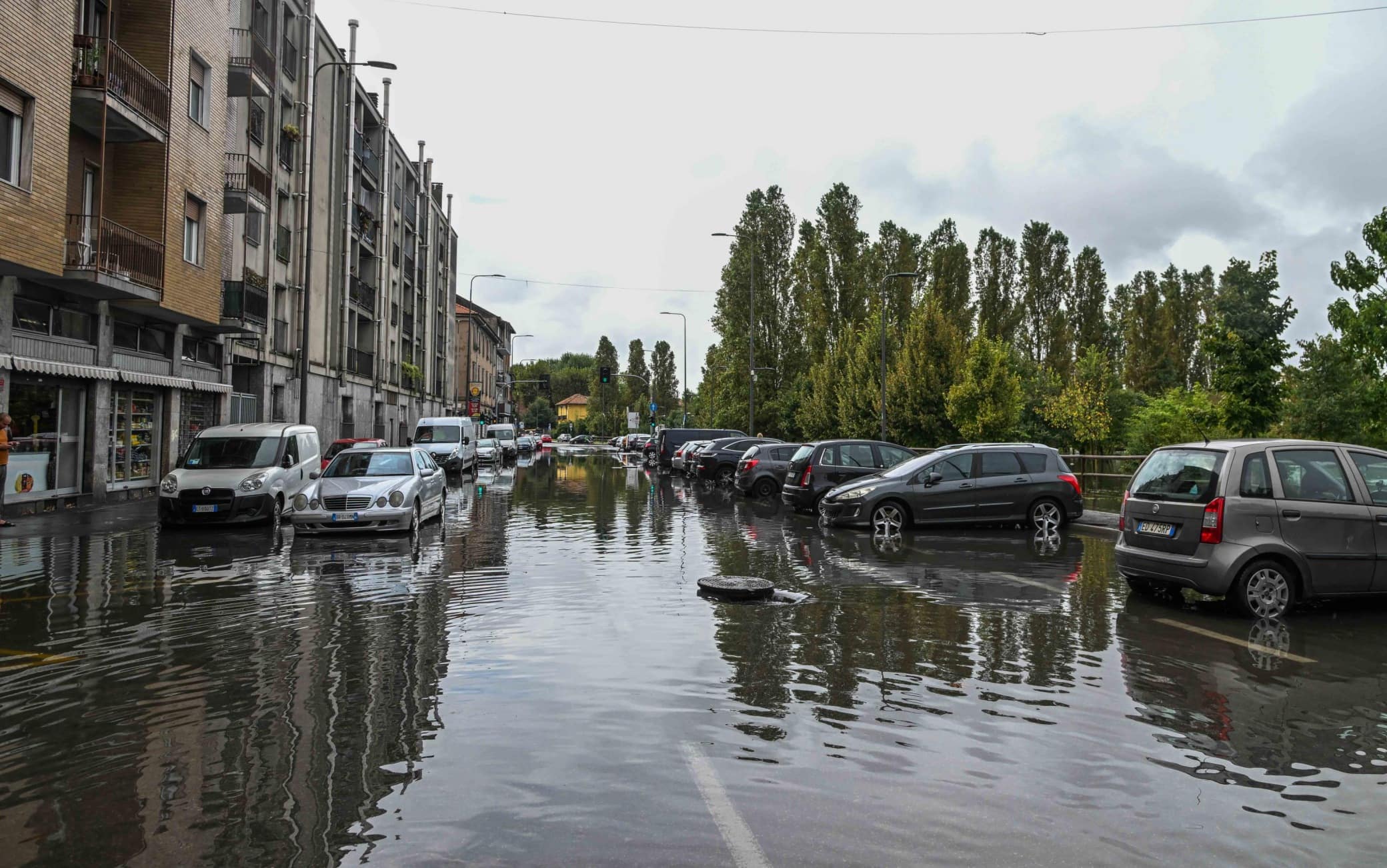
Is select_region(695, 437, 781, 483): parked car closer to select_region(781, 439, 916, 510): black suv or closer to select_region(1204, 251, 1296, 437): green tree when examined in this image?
select_region(781, 439, 916, 510): black suv

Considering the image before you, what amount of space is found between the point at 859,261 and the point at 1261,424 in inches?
1339

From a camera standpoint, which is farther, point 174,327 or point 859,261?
point 859,261

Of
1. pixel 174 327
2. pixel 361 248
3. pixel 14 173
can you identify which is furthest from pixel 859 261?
pixel 14 173

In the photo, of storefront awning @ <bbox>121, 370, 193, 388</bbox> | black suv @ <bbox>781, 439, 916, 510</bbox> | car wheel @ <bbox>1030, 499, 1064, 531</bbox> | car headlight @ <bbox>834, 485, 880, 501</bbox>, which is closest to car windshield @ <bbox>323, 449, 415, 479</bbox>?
car headlight @ <bbox>834, 485, 880, 501</bbox>

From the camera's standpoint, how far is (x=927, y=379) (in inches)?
1517

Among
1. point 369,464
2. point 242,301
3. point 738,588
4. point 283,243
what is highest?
point 283,243

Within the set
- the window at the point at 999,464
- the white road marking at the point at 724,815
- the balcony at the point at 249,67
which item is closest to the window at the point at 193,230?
the balcony at the point at 249,67

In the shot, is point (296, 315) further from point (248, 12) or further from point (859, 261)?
point (859, 261)

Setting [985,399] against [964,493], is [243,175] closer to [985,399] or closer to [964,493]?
[964,493]

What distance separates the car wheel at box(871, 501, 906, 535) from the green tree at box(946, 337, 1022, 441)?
19.9m

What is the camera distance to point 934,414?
3856 cm

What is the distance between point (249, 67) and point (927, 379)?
83.9 feet

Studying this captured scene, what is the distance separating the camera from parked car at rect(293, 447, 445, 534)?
15078mm

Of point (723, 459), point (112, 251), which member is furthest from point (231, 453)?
point (723, 459)
